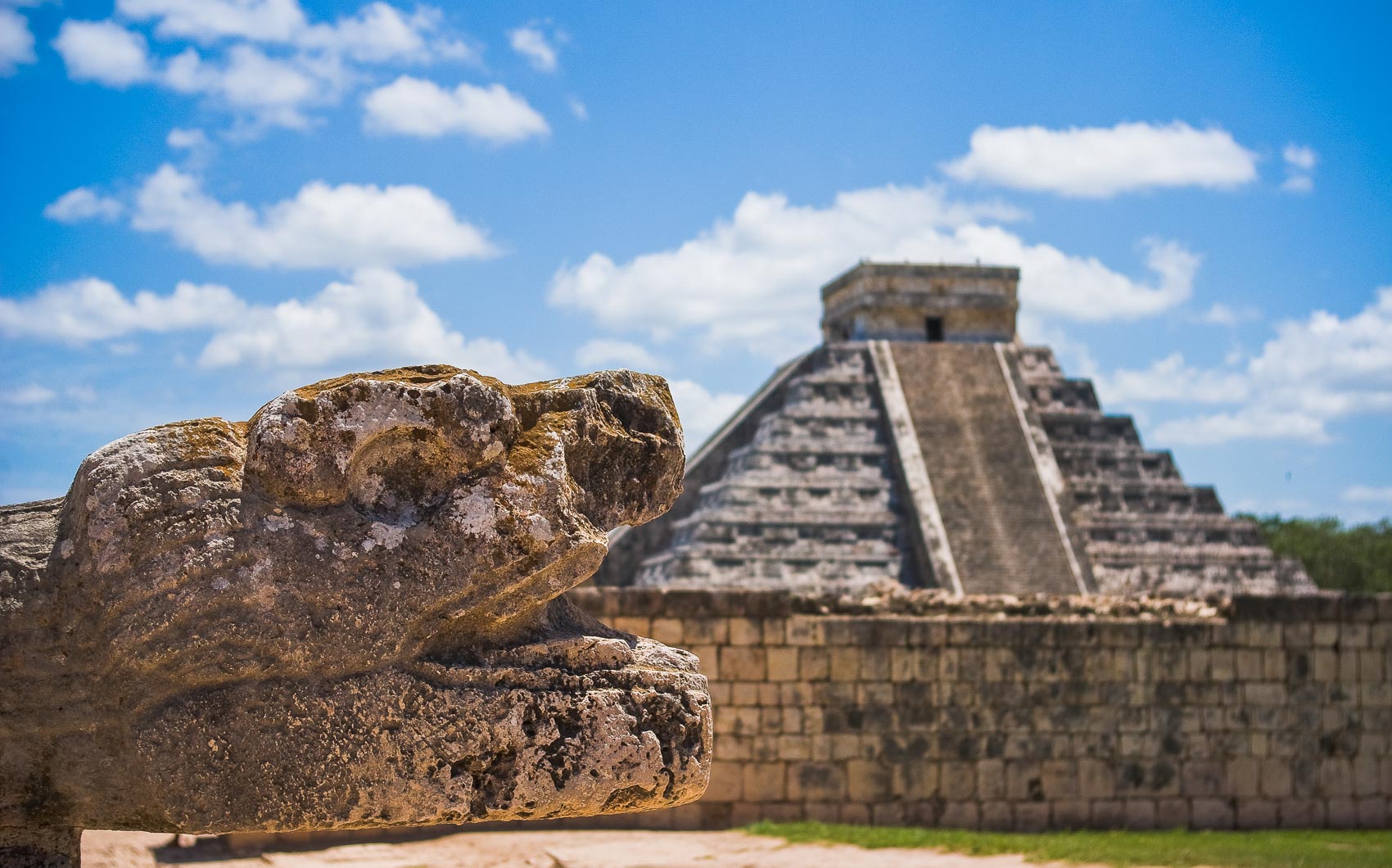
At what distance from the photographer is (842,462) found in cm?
2705

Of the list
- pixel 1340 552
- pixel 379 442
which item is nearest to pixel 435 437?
pixel 379 442

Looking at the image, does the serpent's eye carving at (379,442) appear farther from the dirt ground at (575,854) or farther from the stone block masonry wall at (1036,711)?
the stone block masonry wall at (1036,711)

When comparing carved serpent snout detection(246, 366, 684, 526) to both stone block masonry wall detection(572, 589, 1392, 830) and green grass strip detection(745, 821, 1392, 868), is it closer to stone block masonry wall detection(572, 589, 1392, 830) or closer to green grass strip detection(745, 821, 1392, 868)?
green grass strip detection(745, 821, 1392, 868)

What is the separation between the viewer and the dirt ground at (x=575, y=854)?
435 inches

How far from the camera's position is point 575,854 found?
472 inches

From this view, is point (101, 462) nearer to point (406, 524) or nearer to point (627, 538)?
point (406, 524)

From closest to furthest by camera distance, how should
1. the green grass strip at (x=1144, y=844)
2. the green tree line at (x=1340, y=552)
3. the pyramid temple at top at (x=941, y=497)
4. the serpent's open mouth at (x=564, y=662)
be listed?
the serpent's open mouth at (x=564, y=662), the green grass strip at (x=1144, y=844), the pyramid temple at top at (x=941, y=497), the green tree line at (x=1340, y=552)

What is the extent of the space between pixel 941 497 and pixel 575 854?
1532 centimetres

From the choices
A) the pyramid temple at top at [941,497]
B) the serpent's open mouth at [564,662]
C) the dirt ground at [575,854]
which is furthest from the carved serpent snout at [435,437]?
the pyramid temple at top at [941,497]

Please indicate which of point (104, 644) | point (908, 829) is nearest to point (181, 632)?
point (104, 644)

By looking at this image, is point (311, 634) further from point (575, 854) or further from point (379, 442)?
point (575, 854)

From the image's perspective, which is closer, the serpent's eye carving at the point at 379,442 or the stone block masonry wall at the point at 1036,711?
the serpent's eye carving at the point at 379,442

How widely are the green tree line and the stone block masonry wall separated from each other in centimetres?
2871

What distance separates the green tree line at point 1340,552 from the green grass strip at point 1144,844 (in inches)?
1167
